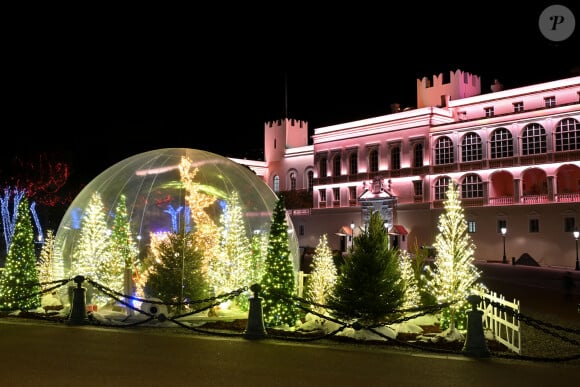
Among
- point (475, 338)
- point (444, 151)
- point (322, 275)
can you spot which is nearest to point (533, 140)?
point (444, 151)

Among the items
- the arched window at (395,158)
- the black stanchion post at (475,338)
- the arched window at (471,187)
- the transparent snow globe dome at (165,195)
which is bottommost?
the black stanchion post at (475,338)

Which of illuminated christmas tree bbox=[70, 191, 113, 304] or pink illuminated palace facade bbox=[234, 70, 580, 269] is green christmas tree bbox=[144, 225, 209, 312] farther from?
pink illuminated palace facade bbox=[234, 70, 580, 269]

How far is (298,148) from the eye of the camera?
212 feet

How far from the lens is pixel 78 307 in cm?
1441

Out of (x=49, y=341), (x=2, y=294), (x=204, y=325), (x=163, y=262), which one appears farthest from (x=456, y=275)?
(x=2, y=294)

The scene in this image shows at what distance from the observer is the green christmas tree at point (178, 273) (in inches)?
623

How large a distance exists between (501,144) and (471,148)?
2.43m

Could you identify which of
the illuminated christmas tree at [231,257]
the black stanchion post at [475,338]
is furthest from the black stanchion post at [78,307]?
the black stanchion post at [475,338]

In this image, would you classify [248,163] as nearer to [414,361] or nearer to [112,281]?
[112,281]

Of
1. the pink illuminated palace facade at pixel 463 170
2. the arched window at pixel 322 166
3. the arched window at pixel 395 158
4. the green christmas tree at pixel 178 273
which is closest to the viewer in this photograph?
the green christmas tree at pixel 178 273

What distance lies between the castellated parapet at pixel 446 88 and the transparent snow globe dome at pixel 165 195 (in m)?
37.1

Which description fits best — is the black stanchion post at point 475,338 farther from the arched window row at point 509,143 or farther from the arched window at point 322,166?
the arched window at point 322,166

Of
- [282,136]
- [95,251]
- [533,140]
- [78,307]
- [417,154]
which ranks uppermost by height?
[282,136]

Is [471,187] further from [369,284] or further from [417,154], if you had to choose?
[369,284]
